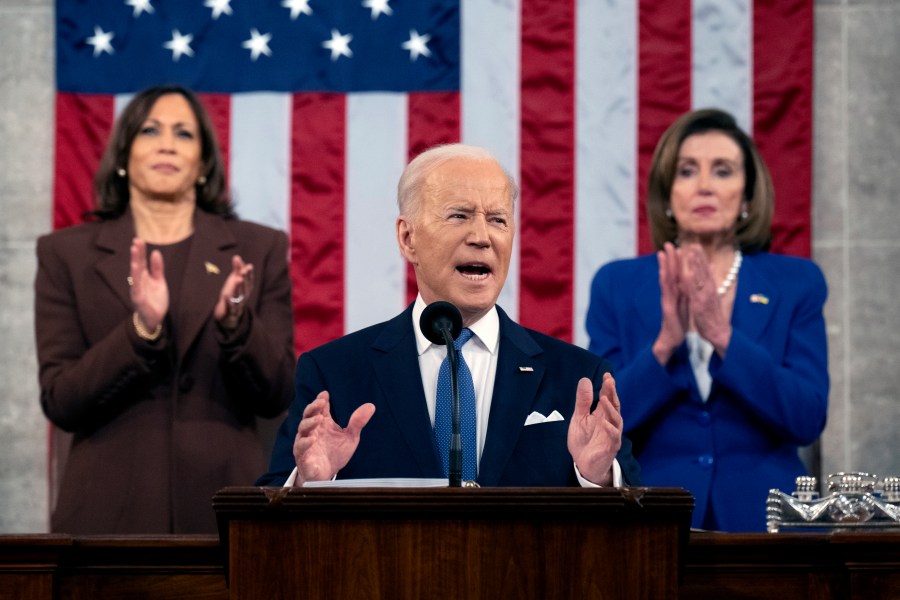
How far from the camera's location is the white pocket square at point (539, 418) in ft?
9.54

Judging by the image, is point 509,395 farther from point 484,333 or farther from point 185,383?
point 185,383

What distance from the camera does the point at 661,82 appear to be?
4914 mm

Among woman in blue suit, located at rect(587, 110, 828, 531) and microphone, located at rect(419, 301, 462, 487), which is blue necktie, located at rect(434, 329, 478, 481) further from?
woman in blue suit, located at rect(587, 110, 828, 531)

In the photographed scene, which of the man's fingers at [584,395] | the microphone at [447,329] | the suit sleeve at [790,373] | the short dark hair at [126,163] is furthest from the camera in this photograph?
the short dark hair at [126,163]

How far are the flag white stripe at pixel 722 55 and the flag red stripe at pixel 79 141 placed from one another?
204 centimetres

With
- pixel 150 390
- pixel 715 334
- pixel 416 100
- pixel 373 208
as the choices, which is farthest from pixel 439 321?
pixel 416 100

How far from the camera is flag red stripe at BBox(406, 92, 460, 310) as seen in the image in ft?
16.3

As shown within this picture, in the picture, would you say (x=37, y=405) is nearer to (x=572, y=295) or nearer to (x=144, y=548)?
Answer: (x=572, y=295)

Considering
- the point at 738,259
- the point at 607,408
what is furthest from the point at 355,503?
the point at 738,259

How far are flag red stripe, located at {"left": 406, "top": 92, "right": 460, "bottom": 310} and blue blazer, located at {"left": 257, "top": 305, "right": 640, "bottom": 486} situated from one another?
6.30 feet

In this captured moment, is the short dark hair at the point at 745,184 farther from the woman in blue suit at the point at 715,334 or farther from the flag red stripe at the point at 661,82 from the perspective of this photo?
the flag red stripe at the point at 661,82

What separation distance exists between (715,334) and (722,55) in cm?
145

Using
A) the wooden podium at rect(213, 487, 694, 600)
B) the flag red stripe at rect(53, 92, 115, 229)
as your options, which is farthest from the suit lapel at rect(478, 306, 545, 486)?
the flag red stripe at rect(53, 92, 115, 229)

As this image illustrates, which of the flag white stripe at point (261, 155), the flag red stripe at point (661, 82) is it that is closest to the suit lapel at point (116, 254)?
the flag white stripe at point (261, 155)
